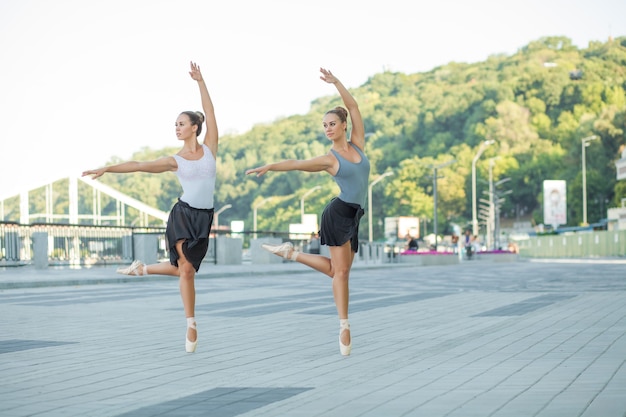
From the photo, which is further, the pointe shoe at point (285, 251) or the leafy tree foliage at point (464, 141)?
the leafy tree foliage at point (464, 141)

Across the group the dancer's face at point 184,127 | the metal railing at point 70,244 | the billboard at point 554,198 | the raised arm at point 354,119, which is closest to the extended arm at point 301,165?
the raised arm at point 354,119

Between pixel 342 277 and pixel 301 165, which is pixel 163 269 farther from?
pixel 301 165

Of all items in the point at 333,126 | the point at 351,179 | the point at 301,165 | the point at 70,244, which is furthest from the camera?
the point at 70,244

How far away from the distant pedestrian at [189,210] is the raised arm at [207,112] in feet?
0.10

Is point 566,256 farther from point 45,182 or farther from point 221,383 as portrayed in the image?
point 221,383

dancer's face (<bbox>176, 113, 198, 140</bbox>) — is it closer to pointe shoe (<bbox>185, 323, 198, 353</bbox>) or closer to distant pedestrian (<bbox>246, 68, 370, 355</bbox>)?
distant pedestrian (<bbox>246, 68, 370, 355</bbox>)

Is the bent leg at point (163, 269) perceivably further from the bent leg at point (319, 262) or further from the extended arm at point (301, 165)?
the extended arm at point (301, 165)

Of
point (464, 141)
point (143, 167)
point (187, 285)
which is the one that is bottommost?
point (187, 285)

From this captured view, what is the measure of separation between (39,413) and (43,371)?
1.81 metres

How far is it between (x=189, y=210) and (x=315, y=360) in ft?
4.88

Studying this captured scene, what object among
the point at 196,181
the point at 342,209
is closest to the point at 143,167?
the point at 196,181

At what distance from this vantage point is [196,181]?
8.23 meters

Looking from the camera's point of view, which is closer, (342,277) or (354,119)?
(342,277)

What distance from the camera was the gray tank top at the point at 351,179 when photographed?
7941 mm
